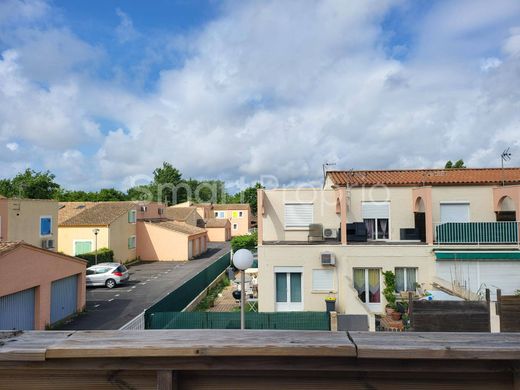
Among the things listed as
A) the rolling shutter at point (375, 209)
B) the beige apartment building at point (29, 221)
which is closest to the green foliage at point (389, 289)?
the rolling shutter at point (375, 209)

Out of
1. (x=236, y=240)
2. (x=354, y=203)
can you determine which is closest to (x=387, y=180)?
(x=354, y=203)

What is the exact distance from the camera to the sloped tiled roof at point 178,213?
2182 inches

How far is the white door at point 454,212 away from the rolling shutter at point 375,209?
9.16ft

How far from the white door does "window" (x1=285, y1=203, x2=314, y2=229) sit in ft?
22.5

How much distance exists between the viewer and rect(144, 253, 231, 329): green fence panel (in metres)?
14.9

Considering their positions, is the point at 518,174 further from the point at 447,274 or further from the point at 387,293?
the point at 387,293

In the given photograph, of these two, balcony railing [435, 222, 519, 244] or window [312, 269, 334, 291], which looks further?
window [312, 269, 334, 291]

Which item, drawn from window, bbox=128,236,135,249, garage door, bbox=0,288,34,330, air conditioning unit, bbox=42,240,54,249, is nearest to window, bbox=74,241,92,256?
window, bbox=128,236,135,249

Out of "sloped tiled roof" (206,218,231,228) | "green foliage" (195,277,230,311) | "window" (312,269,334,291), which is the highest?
"sloped tiled roof" (206,218,231,228)

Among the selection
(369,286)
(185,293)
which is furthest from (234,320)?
(369,286)

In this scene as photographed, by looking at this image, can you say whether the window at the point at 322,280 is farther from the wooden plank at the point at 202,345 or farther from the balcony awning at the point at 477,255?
the wooden plank at the point at 202,345

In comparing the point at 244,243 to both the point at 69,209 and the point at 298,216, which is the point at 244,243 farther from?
the point at 298,216

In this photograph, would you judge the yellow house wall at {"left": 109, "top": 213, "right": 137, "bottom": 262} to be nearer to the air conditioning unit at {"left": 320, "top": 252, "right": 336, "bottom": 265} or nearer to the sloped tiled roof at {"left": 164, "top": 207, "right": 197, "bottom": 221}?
the sloped tiled roof at {"left": 164, "top": 207, "right": 197, "bottom": 221}

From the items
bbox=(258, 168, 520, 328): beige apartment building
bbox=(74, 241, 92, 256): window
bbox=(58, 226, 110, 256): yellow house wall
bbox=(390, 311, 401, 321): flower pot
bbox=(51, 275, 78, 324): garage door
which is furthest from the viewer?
bbox=(74, 241, 92, 256): window
